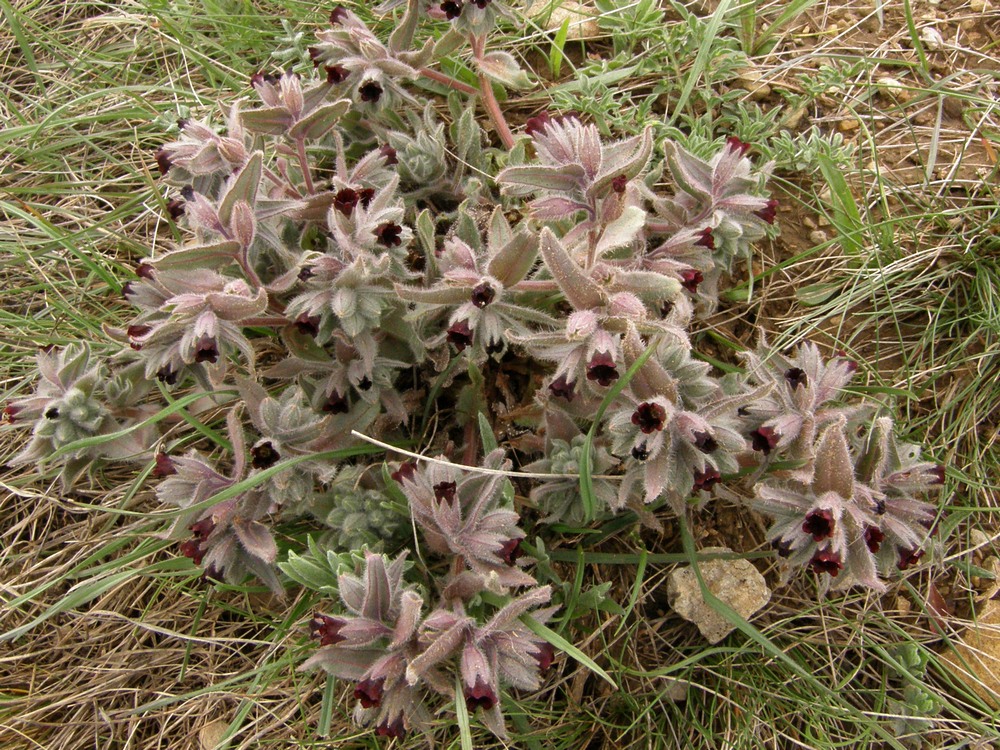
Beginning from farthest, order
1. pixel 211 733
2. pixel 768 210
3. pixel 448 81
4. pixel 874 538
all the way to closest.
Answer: pixel 448 81 < pixel 211 733 < pixel 768 210 < pixel 874 538

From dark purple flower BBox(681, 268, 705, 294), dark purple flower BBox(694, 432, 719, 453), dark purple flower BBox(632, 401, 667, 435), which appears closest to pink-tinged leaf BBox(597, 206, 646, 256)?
dark purple flower BBox(681, 268, 705, 294)

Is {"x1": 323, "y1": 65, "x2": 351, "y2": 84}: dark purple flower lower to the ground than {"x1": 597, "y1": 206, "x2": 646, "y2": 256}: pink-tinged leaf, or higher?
higher

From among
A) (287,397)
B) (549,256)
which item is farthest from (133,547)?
(549,256)

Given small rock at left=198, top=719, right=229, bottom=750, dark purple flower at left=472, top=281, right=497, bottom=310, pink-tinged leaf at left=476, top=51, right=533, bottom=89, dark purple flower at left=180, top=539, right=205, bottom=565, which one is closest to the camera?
dark purple flower at left=472, top=281, right=497, bottom=310

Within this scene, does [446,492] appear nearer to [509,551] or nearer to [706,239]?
[509,551]

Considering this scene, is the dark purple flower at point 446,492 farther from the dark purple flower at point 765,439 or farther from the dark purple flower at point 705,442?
the dark purple flower at point 765,439

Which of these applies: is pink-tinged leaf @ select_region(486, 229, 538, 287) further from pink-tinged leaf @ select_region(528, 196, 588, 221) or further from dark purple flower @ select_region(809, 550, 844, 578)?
dark purple flower @ select_region(809, 550, 844, 578)

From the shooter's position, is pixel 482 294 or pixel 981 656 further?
pixel 981 656

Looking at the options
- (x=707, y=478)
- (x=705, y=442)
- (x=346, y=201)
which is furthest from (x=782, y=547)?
(x=346, y=201)
